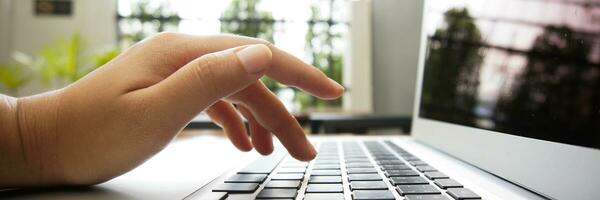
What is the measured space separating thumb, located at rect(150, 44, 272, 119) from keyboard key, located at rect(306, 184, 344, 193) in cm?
12

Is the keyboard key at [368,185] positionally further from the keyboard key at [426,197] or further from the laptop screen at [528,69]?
the laptop screen at [528,69]

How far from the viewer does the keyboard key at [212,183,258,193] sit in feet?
1.26

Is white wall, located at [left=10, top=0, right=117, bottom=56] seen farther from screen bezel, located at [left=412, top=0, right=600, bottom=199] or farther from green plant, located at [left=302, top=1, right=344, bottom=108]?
screen bezel, located at [left=412, top=0, right=600, bottom=199]

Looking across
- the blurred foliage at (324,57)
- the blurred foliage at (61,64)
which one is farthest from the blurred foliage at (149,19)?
the blurred foliage at (324,57)

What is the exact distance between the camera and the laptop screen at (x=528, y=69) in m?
0.36

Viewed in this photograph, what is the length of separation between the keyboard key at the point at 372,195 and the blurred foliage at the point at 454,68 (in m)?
0.34

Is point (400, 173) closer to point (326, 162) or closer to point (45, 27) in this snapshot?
point (326, 162)

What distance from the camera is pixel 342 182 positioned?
427 mm

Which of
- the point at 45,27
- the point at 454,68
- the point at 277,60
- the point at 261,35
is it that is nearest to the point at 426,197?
the point at 277,60

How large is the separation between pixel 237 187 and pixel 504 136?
1.08 feet

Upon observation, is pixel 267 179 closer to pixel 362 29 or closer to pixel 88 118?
pixel 88 118

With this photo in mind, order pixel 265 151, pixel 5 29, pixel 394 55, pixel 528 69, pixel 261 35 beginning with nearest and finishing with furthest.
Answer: pixel 528 69, pixel 265 151, pixel 394 55, pixel 5 29, pixel 261 35

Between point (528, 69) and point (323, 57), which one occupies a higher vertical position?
point (528, 69)

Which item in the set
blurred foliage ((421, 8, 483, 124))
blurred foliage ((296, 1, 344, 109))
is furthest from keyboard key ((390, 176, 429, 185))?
blurred foliage ((296, 1, 344, 109))
